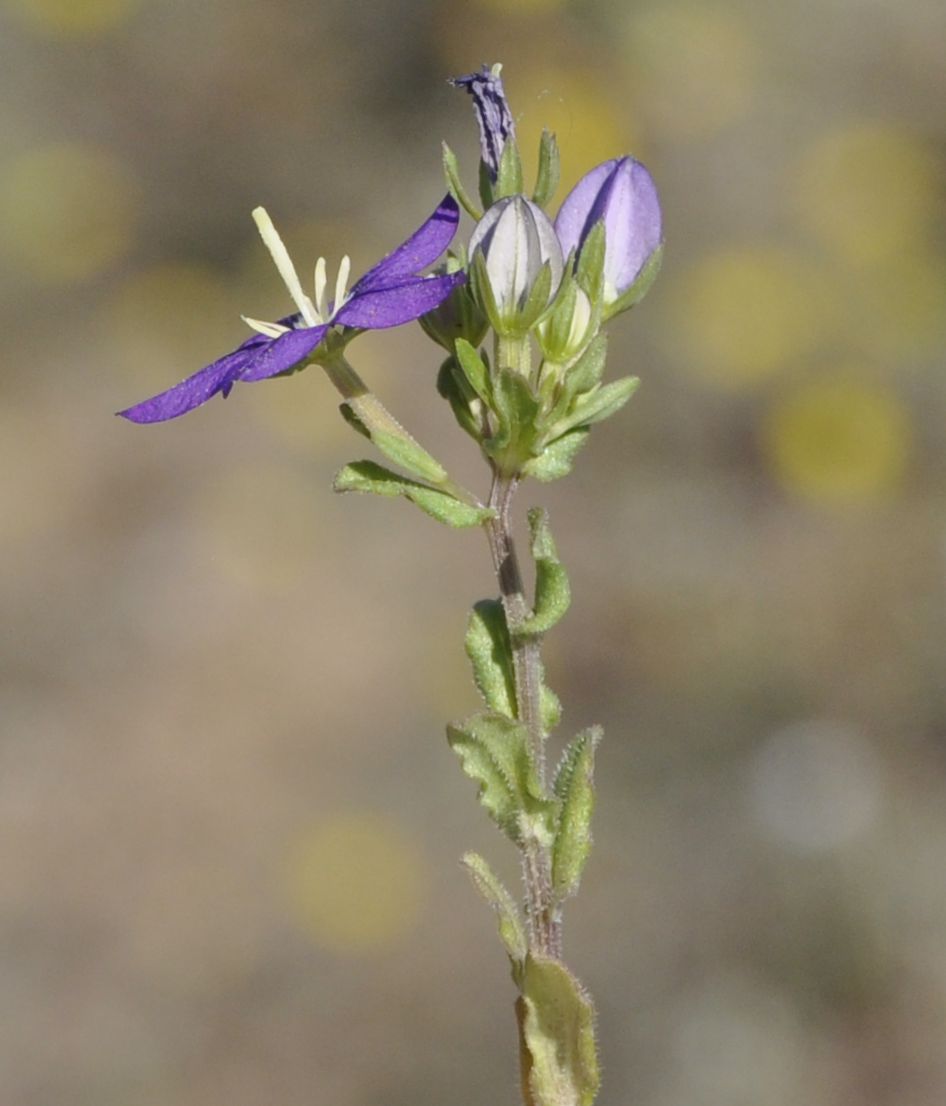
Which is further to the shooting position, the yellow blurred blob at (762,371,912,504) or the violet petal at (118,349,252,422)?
the yellow blurred blob at (762,371,912,504)

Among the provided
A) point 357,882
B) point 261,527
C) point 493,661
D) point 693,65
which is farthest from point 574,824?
point 693,65

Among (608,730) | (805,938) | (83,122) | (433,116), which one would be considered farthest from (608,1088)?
(83,122)

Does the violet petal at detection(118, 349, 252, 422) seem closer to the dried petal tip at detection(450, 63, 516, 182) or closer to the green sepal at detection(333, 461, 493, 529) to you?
the green sepal at detection(333, 461, 493, 529)

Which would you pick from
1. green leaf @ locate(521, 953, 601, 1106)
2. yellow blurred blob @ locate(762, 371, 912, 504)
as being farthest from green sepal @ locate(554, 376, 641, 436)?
yellow blurred blob @ locate(762, 371, 912, 504)

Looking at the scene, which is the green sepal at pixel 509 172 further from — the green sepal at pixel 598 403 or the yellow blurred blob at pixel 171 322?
the yellow blurred blob at pixel 171 322


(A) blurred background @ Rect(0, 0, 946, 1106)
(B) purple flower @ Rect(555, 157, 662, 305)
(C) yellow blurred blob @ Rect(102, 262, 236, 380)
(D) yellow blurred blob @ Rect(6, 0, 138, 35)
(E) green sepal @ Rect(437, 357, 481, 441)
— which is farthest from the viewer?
(D) yellow blurred blob @ Rect(6, 0, 138, 35)

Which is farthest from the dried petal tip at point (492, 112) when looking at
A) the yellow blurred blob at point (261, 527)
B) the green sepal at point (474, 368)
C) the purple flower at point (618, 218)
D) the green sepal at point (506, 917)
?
the yellow blurred blob at point (261, 527)
